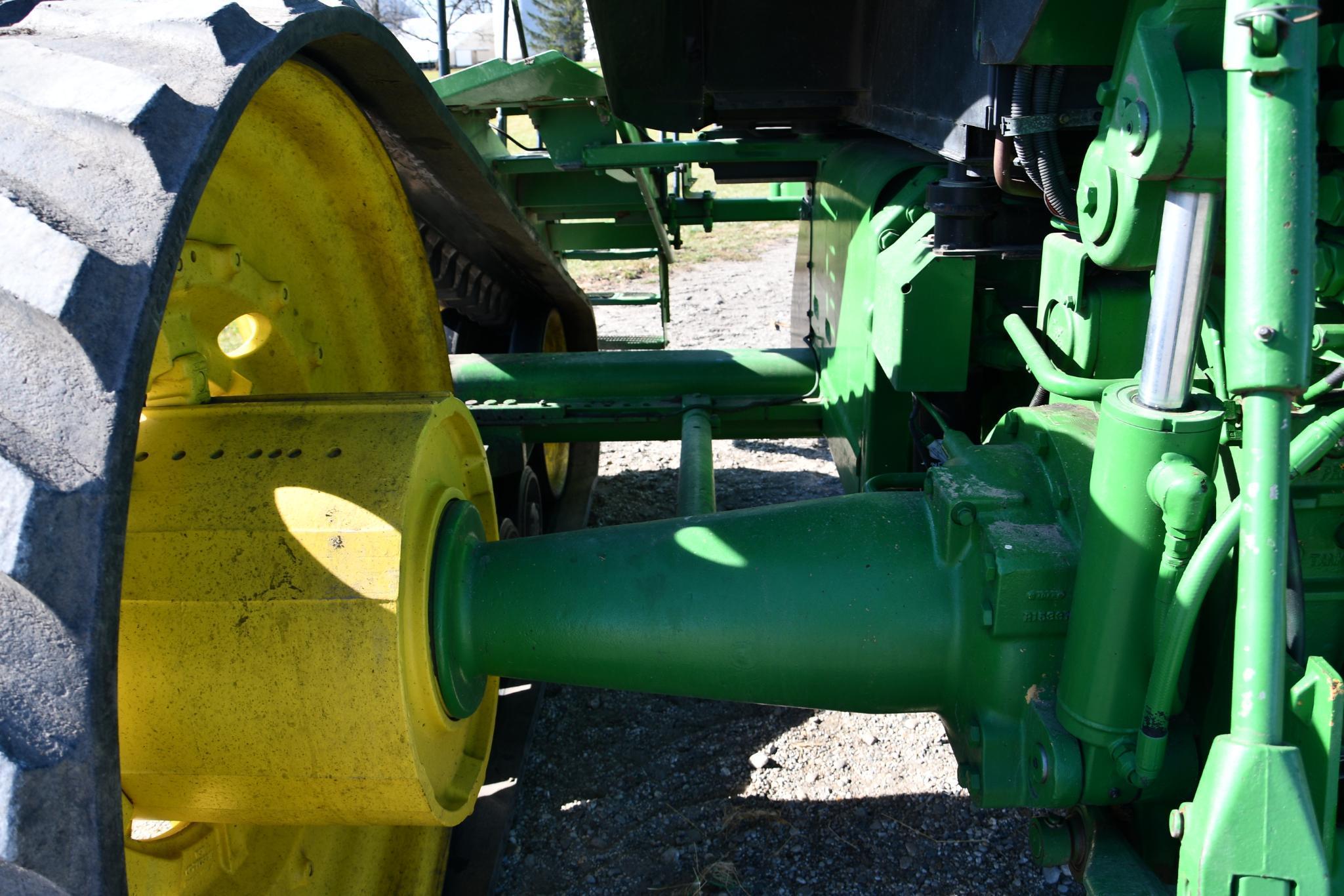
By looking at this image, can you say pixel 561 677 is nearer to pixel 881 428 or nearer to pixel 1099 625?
pixel 1099 625

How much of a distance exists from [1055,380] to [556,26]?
2.79 metres

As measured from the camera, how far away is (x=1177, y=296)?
1.11m

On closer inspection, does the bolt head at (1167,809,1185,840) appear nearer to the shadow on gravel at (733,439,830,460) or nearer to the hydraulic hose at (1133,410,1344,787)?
the hydraulic hose at (1133,410,1344,787)

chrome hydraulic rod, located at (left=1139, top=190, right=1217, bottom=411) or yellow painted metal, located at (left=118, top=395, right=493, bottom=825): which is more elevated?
chrome hydraulic rod, located at (left=1139, top=190, right=1217, bottom=411)

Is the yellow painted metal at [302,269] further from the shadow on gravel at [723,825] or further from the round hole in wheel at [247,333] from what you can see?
the shadow on gravel at [723,825]

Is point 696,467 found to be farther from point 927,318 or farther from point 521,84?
point 521,84

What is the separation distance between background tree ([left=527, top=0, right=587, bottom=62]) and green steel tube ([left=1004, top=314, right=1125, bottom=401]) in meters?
2.17

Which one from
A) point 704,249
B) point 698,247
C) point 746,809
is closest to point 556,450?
point 746,809

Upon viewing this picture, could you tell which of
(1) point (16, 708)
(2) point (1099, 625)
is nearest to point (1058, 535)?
(2) point (1099, 625)

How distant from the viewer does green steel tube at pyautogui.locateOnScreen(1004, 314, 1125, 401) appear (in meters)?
1.47

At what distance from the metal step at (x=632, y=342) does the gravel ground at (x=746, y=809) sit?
1829 millimetres

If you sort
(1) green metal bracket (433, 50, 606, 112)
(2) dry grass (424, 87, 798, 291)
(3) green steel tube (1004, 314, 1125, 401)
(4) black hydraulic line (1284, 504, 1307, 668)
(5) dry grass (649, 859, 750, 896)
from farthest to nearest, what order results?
(2) dry grass (424, 87, 798, 291) → (1) green metal bracket (433, 50, 606, 112) → (5) dry grass (649, 859, 750, 896) → (3) green steel tube (1004, 314, 1125, 401) → (4) black hydraulic line (1284, 504, 1307, 668)

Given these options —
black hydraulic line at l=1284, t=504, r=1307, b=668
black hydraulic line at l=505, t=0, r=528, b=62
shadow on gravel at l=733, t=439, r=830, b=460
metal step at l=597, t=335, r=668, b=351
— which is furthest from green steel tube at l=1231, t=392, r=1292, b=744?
shadow on gravel at l=733, t=439, r=830, b=460

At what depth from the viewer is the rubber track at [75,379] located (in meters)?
0.73
